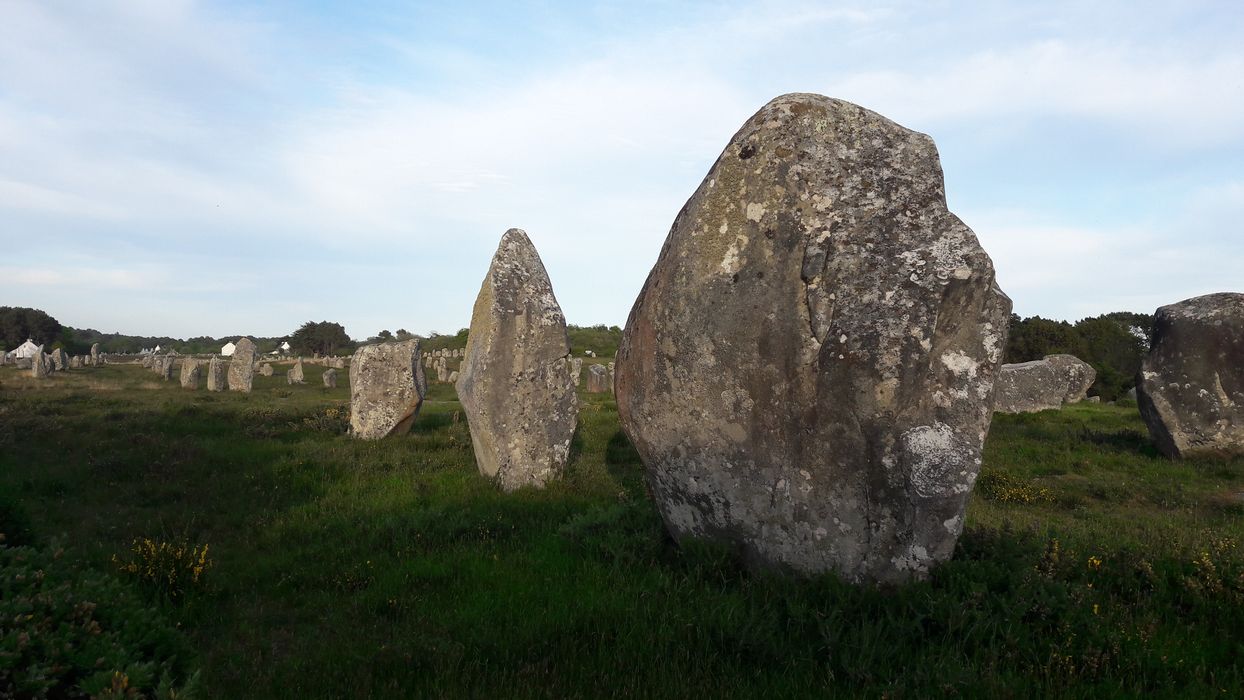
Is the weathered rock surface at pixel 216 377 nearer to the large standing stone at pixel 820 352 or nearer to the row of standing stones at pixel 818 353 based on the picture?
the row of standing stones at pixel 818 353

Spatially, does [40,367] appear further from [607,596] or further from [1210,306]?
[1210,306]

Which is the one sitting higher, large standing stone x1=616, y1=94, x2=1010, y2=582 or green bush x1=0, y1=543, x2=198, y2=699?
large standing stone x1=616, y1=94, x2=1010, y2=582

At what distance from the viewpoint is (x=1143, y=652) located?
180 inches

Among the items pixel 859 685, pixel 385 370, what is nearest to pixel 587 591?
pixel 859 685

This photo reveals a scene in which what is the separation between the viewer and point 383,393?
1595cm

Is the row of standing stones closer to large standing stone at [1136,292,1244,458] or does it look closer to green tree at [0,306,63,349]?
large standing stone at [1136,292,1244,458]

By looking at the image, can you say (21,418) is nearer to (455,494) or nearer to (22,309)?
(455,494)

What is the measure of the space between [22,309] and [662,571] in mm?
96243

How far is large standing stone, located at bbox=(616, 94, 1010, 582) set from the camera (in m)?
5.50

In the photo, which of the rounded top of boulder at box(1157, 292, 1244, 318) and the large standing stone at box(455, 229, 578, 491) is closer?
the large standing stone at box(455, 229, 578, 491)

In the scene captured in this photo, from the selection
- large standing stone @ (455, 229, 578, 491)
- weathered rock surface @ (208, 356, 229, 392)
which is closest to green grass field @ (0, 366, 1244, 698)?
large standing stone @ (455, 229, 578, 491)

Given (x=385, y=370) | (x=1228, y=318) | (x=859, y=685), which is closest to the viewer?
(x=859, y=685)

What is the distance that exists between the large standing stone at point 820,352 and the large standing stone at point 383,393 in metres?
10.5

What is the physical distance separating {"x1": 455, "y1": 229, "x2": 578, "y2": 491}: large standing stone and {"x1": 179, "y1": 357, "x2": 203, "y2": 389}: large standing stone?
24.3 m
